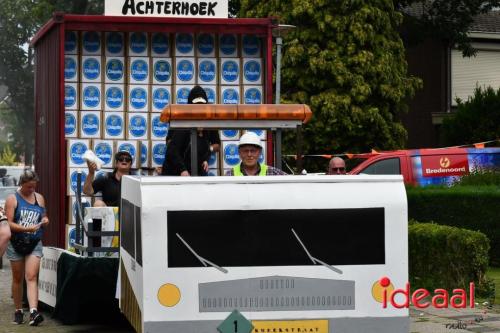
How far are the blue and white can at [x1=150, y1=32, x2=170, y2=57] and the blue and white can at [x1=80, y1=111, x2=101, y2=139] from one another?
100 centimetres

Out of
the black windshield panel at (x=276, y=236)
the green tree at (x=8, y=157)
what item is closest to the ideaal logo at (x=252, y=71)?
the black windshield panel at (x=276, y=236)

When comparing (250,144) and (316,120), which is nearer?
(250,144)

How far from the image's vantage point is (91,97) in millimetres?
14148

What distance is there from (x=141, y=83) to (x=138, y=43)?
0.47 m

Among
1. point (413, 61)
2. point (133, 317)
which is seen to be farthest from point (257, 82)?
point (413, 61)

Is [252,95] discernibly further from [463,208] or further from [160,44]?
[463,208]

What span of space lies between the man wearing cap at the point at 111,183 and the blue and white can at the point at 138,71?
1.22m

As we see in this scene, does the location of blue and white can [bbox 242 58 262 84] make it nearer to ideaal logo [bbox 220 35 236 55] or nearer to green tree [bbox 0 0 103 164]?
ideaal logo [bbox 220 35 236 55]

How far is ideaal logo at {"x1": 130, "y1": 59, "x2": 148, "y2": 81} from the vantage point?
47.1 ft

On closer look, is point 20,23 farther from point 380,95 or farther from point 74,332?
point 74,332

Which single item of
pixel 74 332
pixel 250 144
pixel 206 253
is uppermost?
pixel 250 144

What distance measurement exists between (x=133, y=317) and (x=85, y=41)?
5364mm

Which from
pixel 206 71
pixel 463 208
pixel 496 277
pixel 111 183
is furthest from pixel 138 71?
pixel 463 208

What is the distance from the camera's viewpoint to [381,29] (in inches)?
1524
